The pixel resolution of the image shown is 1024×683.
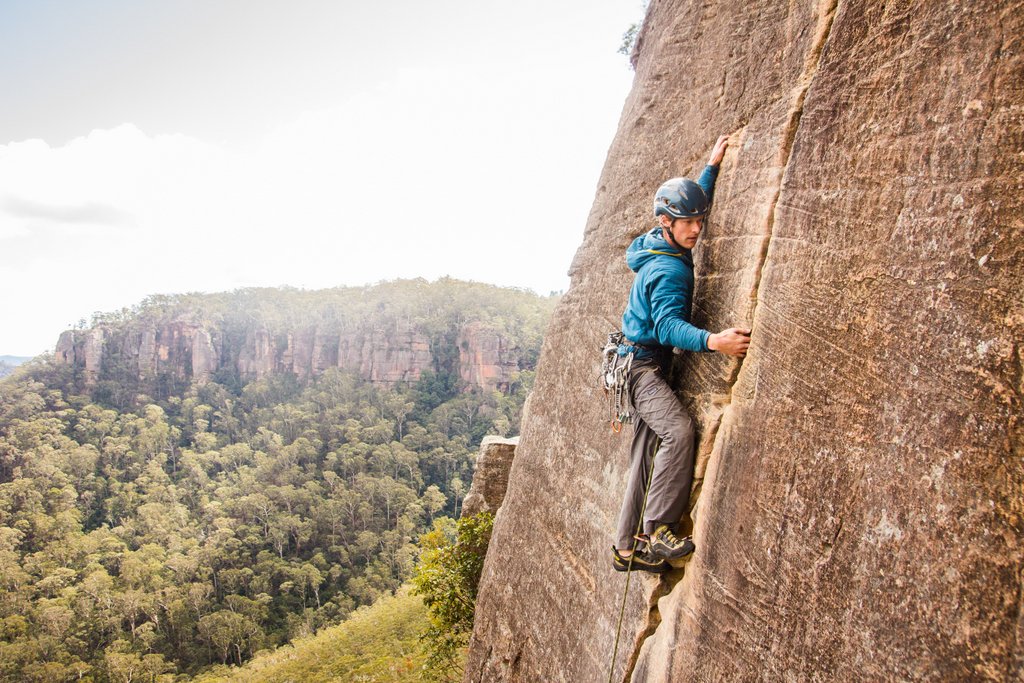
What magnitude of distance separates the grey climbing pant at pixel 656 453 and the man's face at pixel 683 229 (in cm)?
73

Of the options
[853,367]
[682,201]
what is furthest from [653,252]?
[853,367]

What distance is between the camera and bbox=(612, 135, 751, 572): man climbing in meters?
3.14

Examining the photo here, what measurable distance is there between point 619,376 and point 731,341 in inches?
30.4

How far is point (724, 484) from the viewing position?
2.99 meters

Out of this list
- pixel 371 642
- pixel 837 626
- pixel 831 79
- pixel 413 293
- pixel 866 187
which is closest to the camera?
pixel 837 626

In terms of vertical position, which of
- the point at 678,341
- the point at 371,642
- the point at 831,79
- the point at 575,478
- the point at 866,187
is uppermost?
the point at 831,79

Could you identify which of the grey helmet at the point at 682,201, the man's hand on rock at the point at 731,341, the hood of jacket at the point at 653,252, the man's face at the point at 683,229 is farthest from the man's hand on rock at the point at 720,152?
the man's hand on rock at the point at 731,341

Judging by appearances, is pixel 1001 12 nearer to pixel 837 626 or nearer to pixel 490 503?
pixel 837 626

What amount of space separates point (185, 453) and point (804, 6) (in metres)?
66.7

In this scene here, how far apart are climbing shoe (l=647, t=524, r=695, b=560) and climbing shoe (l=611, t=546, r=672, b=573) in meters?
0.06

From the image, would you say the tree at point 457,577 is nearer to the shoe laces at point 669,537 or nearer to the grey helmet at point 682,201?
the shoe laces at point 669,537

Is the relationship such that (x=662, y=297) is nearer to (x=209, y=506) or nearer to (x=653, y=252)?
(x=653, y=252)

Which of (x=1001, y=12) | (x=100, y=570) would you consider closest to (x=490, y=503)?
(x=1001, y=12)

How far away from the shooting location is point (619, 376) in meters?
3.55
